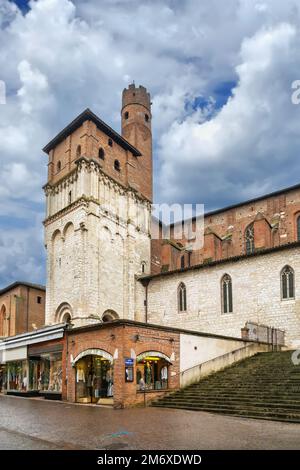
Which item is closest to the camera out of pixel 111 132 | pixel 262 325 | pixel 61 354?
pixel 61 354

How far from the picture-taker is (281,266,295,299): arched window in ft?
94.7

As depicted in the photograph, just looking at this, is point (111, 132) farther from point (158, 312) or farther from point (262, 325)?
point (262, 325)

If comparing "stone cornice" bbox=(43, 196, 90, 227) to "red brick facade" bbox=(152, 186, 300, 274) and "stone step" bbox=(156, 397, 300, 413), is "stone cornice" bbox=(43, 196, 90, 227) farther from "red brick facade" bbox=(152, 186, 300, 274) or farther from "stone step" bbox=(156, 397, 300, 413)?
"stone step" bbox=(156, 397, 300, 413)

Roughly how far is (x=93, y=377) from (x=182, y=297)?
13.5 metres

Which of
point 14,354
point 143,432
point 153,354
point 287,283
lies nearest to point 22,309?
point 14,354

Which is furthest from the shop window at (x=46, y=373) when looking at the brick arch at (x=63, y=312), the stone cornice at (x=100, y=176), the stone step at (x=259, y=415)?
the stone cornice at (x=100, y=176)

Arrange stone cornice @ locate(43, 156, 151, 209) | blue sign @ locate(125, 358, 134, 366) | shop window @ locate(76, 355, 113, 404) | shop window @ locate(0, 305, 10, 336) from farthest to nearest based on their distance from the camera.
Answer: shop window @ locate(0, 305, 10, 336) → stone cornice @ locate(43, 156, 151, 209) → shop window @ locate(76, 355, 113, 404) → blue sign @ locate(125, 358, 134, 366)

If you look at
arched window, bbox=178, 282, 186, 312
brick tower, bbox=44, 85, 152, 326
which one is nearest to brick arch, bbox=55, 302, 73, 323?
brick tower, bbox=44, 85, 152, 326

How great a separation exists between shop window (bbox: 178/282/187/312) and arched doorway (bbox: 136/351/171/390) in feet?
40.8

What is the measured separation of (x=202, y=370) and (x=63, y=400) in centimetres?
771

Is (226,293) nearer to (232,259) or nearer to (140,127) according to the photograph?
(232,259)

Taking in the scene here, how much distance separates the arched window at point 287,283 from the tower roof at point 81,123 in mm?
19376

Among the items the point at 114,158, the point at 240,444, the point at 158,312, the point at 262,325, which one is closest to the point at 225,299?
the point at 262,325

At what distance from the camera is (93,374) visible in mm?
22812
